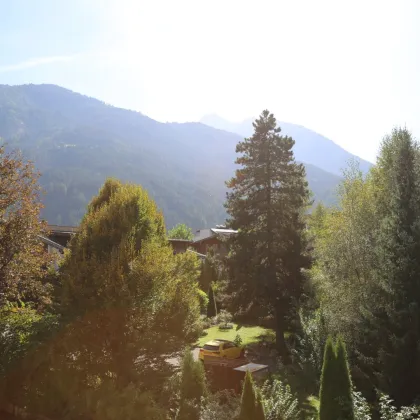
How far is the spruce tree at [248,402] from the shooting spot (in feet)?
31.3

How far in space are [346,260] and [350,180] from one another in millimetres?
8979

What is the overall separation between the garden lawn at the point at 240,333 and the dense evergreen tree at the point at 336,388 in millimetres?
20381

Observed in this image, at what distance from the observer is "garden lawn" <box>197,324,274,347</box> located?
Result: 3259cm

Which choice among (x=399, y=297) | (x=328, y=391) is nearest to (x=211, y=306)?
(x=399, y=297)

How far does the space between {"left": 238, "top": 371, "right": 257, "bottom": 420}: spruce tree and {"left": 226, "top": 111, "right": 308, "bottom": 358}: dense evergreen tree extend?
16.6 metres

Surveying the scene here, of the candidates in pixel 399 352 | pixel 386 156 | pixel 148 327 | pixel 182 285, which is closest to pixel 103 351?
pixel 148 327

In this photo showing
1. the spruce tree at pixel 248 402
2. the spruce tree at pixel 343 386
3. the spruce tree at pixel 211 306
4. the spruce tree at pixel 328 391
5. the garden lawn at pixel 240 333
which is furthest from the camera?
the spruce tree at pixel 211 306

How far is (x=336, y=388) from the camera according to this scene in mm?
10945

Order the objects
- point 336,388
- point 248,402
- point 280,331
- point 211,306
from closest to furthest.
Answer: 1. point 248,402
2. point 336,388
3. point 280,331
4. point 211,306

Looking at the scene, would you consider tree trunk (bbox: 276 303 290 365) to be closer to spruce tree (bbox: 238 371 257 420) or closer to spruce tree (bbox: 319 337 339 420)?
spruce tree (bbox: 319 337 339 420)

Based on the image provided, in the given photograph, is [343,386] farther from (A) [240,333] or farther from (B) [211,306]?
(B) [211,306]

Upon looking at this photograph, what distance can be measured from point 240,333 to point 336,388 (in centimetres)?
2506

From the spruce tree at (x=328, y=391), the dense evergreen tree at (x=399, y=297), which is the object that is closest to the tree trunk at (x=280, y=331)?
the dense evergreen tree at (x=399, y=297)

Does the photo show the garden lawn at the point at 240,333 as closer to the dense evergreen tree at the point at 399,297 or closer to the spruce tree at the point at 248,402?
the dense evergreen tree at the point at 399,297
